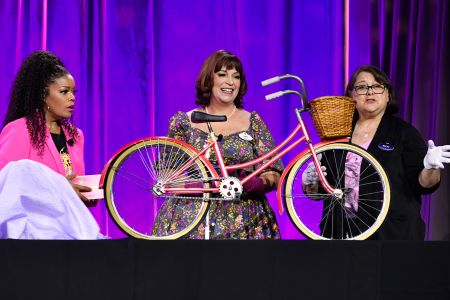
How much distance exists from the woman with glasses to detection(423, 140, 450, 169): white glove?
0.05 metres

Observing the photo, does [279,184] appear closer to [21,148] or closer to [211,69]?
[211,69]

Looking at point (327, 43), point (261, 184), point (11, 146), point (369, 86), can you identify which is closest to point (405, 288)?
point (261, 184)

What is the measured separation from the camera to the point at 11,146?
8.99 ft

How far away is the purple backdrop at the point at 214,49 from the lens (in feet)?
13.4

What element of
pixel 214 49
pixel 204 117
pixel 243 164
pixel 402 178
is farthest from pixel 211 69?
pixel 214 49

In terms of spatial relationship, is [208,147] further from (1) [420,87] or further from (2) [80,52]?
(1) [420,87]

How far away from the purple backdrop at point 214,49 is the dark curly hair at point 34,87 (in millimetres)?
1123

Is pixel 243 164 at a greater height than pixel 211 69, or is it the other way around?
pixel 211 69

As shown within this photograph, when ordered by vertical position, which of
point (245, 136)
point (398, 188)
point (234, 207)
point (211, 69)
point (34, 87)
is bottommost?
point (234, 207)

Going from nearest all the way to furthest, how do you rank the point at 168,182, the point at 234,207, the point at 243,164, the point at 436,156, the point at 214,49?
the point at 436,156
the point at 168,182
the point at 243,164
the point at 234,207
the point at 214,49

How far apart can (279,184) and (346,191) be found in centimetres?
32

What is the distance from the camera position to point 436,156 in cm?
267

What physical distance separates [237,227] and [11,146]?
3.33 ft

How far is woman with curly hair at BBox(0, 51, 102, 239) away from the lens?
2.47 meters
